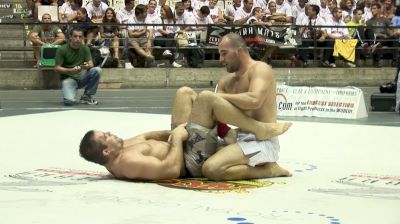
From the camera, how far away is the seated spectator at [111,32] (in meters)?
15.7

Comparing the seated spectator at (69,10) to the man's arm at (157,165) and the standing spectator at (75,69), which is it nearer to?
the standing spectator at (75,69)

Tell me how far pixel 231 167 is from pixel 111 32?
34.5 feet

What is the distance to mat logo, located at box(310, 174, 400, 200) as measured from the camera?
17.6 feet

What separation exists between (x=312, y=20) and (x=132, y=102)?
5925 mm

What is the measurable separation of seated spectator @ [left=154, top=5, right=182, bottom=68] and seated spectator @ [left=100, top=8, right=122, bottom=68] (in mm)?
816

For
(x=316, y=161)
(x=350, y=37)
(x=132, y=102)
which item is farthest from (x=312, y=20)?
(x=316, y=161)

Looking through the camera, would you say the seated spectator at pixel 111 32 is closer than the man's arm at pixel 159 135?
No

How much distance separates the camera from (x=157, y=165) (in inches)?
Result: 223

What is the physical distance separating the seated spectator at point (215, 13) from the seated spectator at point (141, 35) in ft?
5.24

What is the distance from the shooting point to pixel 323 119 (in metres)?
10.9

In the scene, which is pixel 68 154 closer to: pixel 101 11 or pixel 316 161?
pixel 316 161

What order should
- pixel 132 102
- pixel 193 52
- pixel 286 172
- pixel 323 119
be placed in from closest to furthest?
pixel 286 172, pixel 323 119, pixel 132 102, pixel 193 52

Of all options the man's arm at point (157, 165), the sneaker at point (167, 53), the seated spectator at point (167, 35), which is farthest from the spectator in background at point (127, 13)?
the man's arm at point (157, 165)

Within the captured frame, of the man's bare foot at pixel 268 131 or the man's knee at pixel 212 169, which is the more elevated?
the man's bare foot at pixel 268 131
